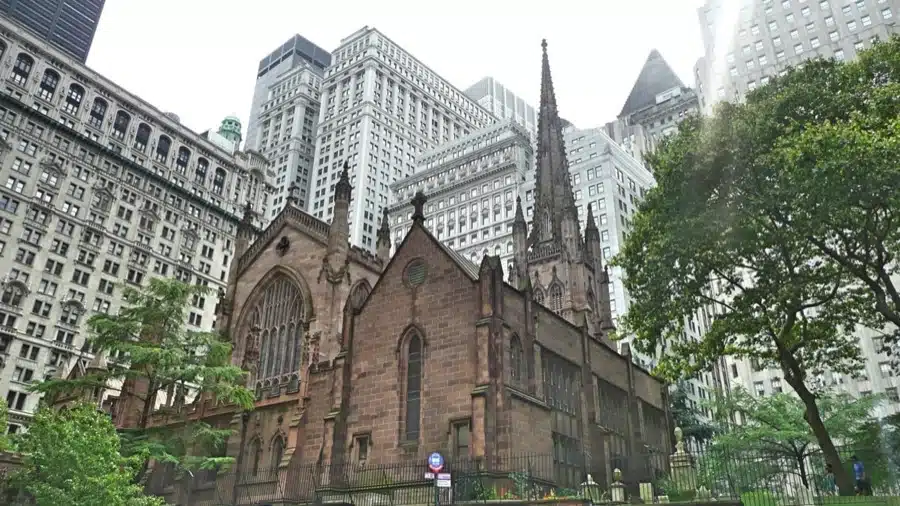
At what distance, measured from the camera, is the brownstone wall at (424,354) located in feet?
92.6

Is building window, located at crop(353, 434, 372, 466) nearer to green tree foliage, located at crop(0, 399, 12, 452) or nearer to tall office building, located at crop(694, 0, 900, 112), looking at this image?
green tree foliage, located at crop(0, 399, 12, 452)

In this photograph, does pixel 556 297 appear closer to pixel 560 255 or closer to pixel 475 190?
A: pixel 560 255

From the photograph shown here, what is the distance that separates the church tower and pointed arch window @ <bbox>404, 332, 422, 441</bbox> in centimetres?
1535

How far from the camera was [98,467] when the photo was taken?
76.8 ft

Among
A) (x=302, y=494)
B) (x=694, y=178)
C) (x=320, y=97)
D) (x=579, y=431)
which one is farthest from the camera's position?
(x=320, y=97)

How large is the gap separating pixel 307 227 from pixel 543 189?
21.0 meters

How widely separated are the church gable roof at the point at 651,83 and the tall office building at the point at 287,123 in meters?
69.3

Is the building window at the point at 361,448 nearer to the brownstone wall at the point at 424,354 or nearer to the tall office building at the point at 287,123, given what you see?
the brownstone wall at the point at 424,354

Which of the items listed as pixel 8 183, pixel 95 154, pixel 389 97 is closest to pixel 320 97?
pixel 389 97

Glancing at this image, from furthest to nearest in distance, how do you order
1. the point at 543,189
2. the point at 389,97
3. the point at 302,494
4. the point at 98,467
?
1. the point at 389,97
2. the point at 543,189
3. the point at 302,494
4. the point at 98,467

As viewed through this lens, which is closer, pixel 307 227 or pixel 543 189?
pixel 307 227

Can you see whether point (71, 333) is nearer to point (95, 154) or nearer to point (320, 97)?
point (95, 154)

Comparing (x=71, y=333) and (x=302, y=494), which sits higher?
(x=71, y=333)

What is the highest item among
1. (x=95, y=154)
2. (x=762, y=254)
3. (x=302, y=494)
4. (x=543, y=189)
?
(x=95, y=154)
